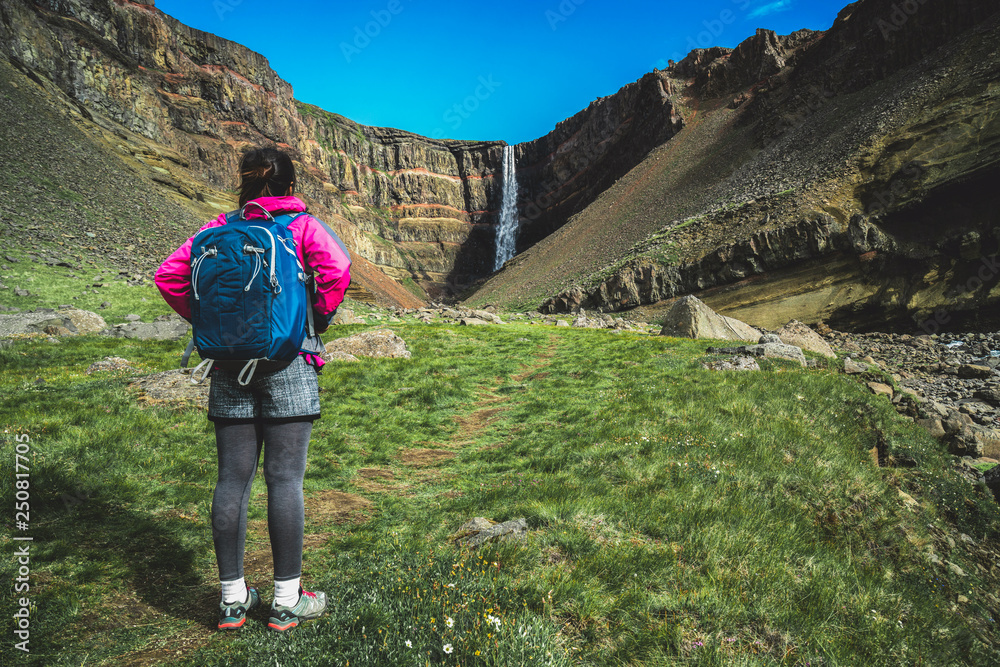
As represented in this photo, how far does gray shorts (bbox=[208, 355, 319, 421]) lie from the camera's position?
287 cm

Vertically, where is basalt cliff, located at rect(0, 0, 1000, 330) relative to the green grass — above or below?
above

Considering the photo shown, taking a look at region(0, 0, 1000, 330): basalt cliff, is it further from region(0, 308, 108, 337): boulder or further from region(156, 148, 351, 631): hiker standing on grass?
region(156, 148, 351, 631): hiker standing on grass

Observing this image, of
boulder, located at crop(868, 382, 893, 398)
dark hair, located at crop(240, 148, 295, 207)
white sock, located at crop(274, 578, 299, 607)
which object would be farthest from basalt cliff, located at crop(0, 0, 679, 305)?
boulder, located at crop(868, 382, 893, 398)

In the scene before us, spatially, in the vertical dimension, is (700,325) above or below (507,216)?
below

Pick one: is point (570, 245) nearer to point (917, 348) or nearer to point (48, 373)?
point (917, 348)

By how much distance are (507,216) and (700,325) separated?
375 feet

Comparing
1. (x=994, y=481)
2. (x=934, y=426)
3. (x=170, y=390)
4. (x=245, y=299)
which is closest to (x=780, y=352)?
(x=934, y=426)

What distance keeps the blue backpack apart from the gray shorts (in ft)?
0.29

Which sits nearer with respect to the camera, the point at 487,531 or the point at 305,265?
the point at 305,265

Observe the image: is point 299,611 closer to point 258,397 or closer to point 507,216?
point 258,397

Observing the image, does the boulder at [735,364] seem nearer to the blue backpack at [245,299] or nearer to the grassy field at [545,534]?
the grassy field at [545,534]

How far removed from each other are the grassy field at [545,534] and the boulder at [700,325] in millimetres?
10349

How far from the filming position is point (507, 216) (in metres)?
128

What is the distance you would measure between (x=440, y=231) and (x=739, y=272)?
332ft
